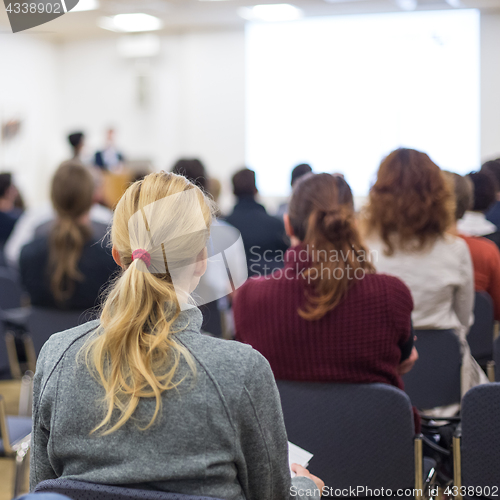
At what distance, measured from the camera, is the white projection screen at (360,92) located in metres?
7.37

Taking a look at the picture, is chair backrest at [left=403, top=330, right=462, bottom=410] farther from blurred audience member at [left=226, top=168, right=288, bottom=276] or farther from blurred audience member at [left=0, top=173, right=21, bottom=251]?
blurred audience member at [left=0, top=173, right=21, bottom=251]

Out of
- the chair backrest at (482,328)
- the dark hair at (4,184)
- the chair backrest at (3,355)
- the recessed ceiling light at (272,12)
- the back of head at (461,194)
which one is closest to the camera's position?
the chair backrest at (482,328)

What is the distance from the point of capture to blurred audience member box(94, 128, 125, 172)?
8656 millimetres

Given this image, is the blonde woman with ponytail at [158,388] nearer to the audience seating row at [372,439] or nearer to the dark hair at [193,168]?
the audience seating row at [372,439]

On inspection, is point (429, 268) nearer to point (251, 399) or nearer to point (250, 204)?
point (251, 399)

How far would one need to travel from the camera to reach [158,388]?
89cm

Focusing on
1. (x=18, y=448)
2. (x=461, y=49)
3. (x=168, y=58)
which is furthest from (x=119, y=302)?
(x=168, y=58)

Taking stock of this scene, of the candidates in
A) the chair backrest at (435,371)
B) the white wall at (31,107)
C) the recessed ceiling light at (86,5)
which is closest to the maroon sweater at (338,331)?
the chair backrest at (435,371)

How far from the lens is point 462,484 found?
1.42m

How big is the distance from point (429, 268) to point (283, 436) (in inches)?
46.1

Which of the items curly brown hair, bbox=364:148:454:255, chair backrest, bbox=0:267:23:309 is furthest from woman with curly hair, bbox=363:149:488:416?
chair backrest, bbox=0:267:23:309

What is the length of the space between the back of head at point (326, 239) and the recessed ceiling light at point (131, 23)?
701cm

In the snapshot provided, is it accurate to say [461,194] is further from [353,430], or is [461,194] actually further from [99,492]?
[99,492]

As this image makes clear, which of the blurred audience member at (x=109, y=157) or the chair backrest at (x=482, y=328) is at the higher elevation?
the blurred audience member at (x=109, y=157)
